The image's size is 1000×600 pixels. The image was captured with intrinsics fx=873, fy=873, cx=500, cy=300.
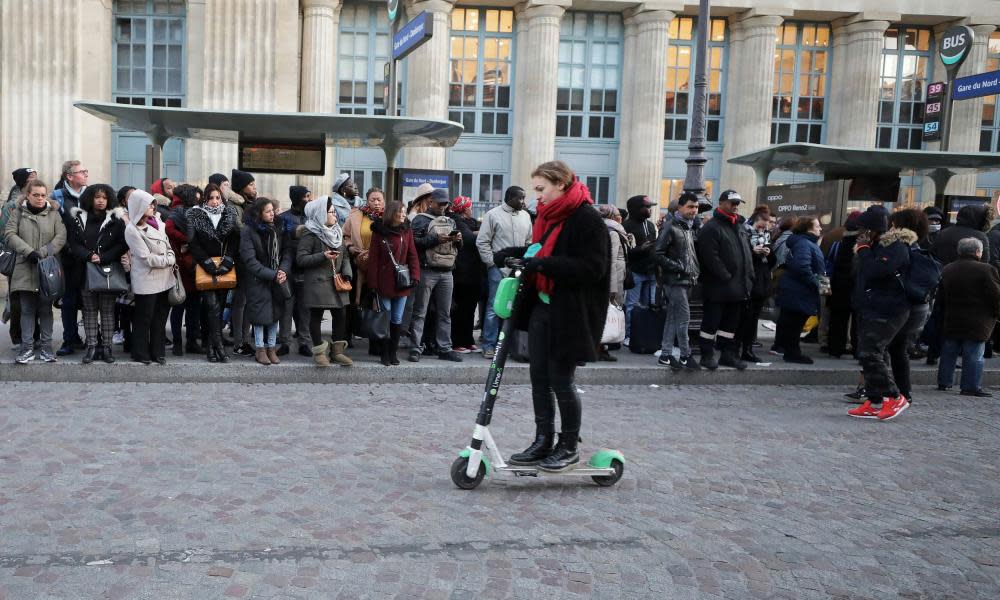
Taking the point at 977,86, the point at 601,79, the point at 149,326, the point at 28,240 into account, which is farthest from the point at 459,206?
the point at 601,79

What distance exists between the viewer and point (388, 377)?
9188 millimetres

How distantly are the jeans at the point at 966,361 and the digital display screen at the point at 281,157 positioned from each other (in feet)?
26.8

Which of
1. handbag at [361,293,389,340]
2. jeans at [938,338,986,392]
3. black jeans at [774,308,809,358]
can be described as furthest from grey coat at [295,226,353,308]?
jeans at [938,338,986,392]

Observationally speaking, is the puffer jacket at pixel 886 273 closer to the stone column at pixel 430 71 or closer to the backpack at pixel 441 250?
the backpack at pixel 441 250

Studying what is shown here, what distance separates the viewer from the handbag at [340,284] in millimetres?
9109

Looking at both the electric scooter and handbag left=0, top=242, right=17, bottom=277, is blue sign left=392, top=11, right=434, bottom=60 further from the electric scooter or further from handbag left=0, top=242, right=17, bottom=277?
the electric scooter

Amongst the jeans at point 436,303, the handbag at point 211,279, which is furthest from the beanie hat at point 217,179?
the jeans at point 436,303

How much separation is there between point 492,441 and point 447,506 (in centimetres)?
53

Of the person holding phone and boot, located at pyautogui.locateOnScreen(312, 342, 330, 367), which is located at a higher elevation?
the person holding phone

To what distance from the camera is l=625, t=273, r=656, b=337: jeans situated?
36.0 ft

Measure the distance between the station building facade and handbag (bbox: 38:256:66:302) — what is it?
14.7m

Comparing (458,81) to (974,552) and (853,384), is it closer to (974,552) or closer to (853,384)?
(853,384)

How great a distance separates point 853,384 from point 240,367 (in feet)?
23.2

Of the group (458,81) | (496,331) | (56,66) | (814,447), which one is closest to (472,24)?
(458,81)
